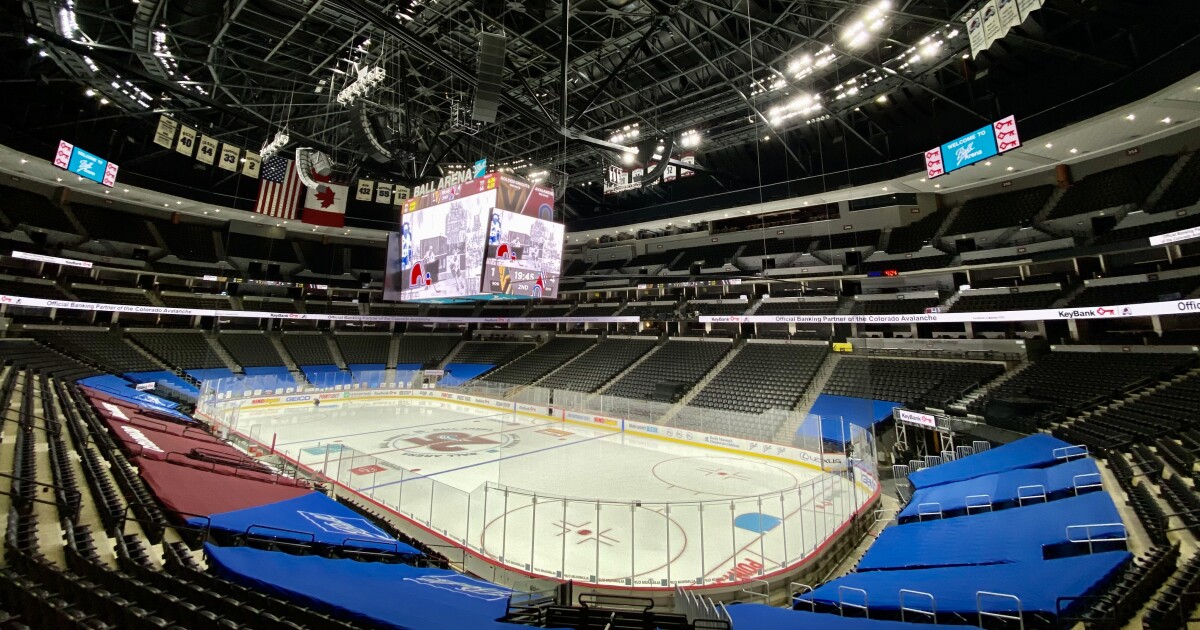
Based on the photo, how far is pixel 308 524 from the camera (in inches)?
259

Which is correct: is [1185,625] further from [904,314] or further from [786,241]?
[786,241]

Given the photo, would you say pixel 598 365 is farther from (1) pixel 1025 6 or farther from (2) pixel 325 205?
(1) pixel 1025 6

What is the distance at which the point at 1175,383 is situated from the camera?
461 inches

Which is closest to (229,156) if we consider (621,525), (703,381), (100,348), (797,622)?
(100,348)

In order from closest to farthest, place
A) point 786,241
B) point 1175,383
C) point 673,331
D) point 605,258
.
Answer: point 1175,383
point 786,241
point 673,331
point 605,258

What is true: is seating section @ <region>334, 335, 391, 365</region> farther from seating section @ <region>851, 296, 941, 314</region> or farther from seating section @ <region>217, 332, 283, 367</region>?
seating section @ <region>851, 296, 941, 314</region>

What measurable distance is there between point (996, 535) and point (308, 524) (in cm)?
997

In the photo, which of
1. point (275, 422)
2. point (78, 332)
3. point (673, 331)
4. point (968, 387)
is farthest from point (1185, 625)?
point (78, 332)

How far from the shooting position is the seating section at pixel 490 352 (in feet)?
106

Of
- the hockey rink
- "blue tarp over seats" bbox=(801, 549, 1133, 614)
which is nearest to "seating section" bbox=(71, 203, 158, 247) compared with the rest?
the hockey rink

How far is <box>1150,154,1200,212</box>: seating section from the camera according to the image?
14.3 metres

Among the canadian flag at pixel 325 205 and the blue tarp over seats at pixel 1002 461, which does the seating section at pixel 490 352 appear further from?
the blue tarp over seats at pixel 1002 461

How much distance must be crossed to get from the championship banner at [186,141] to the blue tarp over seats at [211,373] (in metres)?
12.9

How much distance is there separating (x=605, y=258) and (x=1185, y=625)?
34.0 meters
